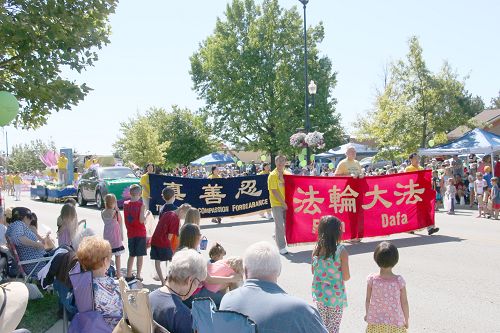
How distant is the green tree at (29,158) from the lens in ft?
352

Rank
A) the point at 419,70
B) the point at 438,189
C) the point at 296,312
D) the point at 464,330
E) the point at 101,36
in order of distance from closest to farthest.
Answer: the point at 296,312, the point at 464,330, the point at 101,36, the point at 438,189, the point at 419,70

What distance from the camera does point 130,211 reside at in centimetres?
904

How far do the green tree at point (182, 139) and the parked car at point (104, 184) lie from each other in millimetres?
35813

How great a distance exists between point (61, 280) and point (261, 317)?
3301 mm

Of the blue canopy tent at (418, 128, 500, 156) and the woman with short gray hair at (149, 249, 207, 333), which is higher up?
the blue canopy tent at (418, 128, 500, 156)

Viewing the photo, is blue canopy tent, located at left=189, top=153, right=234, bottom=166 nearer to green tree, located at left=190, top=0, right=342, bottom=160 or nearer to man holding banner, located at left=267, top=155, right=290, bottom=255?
green tree, located at left=190, top=0, right=342, bottom=160

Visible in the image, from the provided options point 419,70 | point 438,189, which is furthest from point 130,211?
point 419,70

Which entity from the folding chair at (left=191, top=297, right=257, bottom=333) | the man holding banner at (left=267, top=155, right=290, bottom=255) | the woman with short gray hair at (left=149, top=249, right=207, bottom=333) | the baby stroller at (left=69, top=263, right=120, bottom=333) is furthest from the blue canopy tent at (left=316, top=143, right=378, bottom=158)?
the folding chair at (left=191, top=297, right=257, bottom=333)

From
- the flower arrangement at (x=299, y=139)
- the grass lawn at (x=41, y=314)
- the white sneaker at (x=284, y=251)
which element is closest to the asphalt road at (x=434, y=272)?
the white sneaker at (x=284, y=251)

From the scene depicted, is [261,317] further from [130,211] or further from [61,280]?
[130,211]

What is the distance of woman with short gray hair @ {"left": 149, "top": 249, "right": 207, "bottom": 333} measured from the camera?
12.3ft

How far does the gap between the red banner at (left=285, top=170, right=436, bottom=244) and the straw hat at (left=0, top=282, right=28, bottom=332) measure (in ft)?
27.9

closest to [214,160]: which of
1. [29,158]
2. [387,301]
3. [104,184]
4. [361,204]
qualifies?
[104,184]

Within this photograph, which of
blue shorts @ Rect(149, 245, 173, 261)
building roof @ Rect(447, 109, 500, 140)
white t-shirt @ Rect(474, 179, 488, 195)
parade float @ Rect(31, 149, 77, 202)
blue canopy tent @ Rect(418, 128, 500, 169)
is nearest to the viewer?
blue shorts @ Rect(149, 245, 173, 261)
